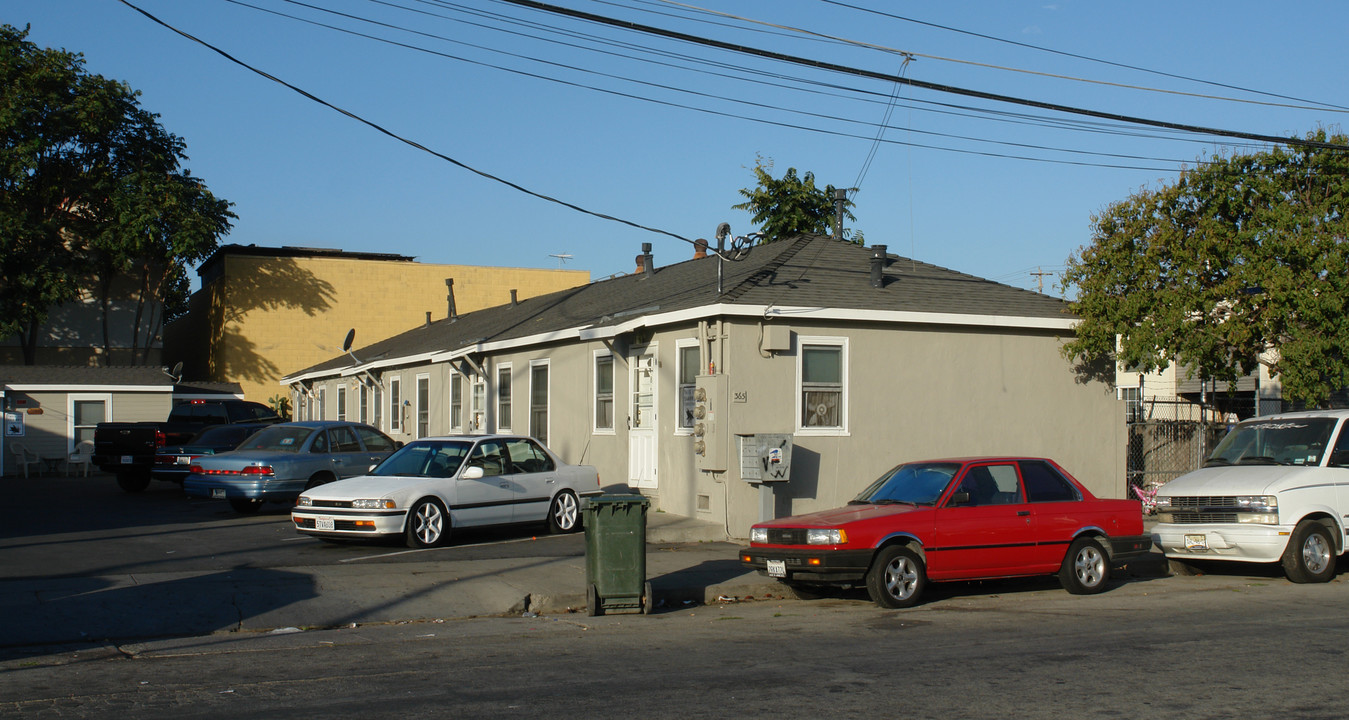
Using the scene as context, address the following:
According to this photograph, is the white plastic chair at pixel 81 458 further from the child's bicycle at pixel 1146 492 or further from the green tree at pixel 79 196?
the child's bicycle at pixel 1146 492

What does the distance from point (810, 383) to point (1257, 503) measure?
A: 19.8 ft

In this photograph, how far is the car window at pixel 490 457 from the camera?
15.0 meters

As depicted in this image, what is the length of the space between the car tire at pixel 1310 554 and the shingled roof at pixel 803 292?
5.94m

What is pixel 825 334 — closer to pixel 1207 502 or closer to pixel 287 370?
pixel 1207 502

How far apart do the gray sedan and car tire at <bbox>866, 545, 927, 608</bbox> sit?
10.8 metres

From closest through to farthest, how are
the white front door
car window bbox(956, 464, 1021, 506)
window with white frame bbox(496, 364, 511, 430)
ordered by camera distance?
car window bbox(956, 464, 1021, 506), the white front door, window with white frame bbox(496, 364, 511, 430)

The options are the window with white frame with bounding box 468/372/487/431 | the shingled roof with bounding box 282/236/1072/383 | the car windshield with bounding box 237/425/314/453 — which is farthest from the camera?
the window with white frame with bounding box 468/372/487/431

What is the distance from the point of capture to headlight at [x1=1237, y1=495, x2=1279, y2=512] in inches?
473

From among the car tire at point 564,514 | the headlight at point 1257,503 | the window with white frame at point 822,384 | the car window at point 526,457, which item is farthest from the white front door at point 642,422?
the headlight at point 1257,503

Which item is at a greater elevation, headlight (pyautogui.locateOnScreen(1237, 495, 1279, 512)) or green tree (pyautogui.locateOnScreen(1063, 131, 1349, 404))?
green tree (pyautogui.locateOnScreen(1063, 131, 1349, 404))

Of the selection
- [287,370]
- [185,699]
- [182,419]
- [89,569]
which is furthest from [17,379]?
[185,699]

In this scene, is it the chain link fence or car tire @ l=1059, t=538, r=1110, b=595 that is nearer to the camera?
car tire @ l=1059, t=538, r=1110, b=595

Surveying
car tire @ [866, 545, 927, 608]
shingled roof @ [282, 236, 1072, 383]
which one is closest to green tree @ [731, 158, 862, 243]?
shingled roof @ [282, 236, 1072, 383]

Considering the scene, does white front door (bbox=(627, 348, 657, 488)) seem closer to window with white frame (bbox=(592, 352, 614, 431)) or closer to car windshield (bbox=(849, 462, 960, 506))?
window with white frame (bbox=(592, 352, 614, 431))
